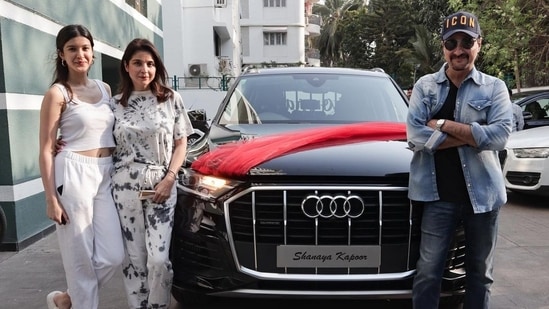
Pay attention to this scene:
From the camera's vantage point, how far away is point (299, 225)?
9.04ft

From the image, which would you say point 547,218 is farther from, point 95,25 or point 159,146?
point 95,25

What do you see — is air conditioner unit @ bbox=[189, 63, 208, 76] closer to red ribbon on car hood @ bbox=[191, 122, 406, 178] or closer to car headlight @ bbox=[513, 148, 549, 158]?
car headlight @ bbox=[513, 148, 549, 158]

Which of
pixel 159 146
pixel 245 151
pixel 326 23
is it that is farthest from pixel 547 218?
pixel 326 23

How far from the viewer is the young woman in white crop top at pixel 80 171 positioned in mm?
2775

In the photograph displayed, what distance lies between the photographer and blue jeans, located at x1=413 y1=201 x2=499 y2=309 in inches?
106

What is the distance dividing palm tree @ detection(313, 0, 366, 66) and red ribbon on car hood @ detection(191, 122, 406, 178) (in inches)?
1834

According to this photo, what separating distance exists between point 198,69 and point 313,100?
20.0 metres

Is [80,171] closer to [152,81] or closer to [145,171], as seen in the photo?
[145,171]

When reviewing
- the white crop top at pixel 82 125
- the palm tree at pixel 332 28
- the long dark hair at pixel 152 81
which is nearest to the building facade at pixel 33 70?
the white crop top at pixel 82 125

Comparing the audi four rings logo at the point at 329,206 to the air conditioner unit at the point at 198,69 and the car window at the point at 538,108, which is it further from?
the air conditioner unit at the point at 198,69

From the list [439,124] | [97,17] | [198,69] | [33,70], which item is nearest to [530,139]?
[439,124]

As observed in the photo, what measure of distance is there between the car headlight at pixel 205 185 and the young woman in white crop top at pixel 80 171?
0.44m

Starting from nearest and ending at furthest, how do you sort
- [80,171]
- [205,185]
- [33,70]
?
1. [80,171]
2. [205,185]
3. [33,70]

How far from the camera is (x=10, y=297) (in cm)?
388
